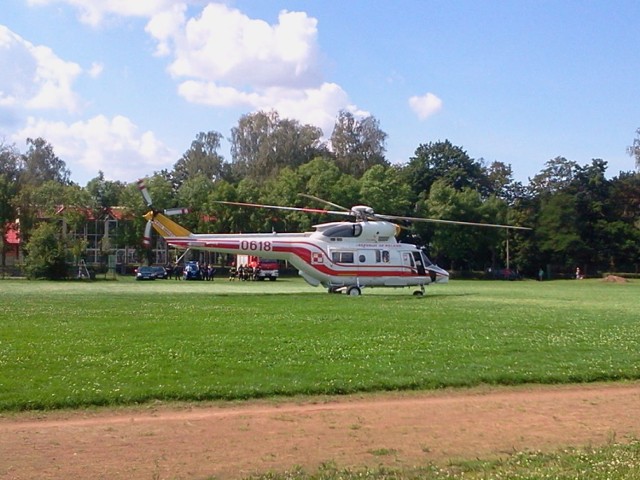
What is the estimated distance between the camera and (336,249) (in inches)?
1649

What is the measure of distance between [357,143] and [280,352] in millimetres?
95981

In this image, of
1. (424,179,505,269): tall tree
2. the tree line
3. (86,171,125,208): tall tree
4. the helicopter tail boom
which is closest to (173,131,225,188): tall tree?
the tree line

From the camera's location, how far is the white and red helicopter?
41.2 metres

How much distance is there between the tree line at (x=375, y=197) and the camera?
92375 millimetres

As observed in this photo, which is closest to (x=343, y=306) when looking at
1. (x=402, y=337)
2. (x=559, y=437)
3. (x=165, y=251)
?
(x=402, y=337)

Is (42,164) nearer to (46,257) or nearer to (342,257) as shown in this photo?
(46,257)

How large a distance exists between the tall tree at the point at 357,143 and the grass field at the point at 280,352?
84.9m

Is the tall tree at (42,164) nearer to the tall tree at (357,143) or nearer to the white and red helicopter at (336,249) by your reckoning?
the tall tree at (357,143)

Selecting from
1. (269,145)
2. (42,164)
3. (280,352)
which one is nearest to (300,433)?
(280,352)

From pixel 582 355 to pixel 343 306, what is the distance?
13.0 meters

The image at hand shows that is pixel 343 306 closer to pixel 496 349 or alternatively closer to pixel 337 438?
pixel 496 349

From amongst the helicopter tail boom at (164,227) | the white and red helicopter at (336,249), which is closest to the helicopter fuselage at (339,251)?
the white and red helicopter at (336,249)

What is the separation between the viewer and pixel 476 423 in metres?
11.1

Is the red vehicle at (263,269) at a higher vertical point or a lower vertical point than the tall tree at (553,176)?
lower
